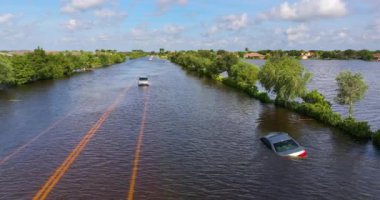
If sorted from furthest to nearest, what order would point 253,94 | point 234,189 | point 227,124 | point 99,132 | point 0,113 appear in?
point 253,94
point 0,113
point 227,124
point 99,132
point 234,189

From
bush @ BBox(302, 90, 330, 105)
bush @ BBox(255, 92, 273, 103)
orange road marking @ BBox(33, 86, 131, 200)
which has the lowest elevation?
orange road marking @ BBox(33, 86, 131, 200)

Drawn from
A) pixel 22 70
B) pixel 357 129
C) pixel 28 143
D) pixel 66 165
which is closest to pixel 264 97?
pixel 357 129

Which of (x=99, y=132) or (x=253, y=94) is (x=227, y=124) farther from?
(x=253, y=94)

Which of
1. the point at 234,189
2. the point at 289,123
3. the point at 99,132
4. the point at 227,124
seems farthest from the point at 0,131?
the point at 289,123

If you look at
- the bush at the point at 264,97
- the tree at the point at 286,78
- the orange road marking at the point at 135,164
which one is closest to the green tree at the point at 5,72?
the orange road marking at the point at 135,164

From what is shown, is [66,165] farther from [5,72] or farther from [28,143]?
[5,72]

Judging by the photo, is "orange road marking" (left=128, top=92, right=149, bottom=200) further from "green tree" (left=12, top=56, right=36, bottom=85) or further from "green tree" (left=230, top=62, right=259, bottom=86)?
"green tree" (left=12, top=56, right=36, bottom=85)

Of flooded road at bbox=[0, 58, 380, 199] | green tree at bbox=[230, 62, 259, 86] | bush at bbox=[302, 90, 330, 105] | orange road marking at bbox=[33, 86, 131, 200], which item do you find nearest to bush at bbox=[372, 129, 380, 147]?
flooded road at bbox=[0, 58, 380, 199]
